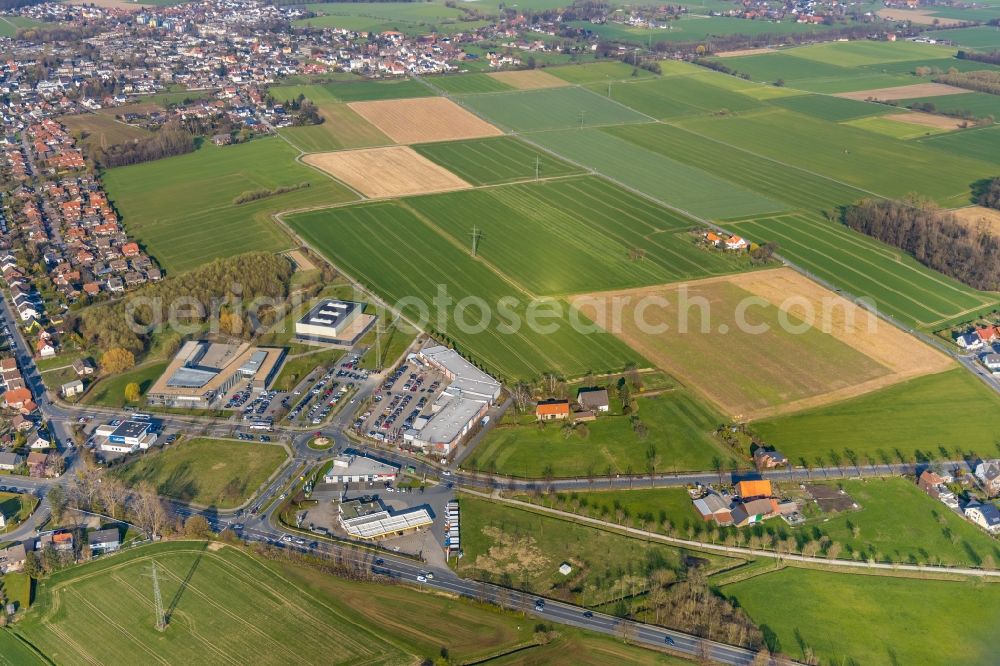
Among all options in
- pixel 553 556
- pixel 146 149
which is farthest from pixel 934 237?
pixel 146 149

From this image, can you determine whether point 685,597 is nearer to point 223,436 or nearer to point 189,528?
point 189,528

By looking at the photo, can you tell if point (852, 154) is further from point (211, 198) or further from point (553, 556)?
point (553, 556)

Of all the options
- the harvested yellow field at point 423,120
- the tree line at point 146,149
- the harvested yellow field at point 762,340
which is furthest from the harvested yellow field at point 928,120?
the tree line at point 146,149

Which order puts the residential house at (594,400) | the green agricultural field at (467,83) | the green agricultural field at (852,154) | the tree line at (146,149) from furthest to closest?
the green agricultural field at (467,83)
the tree line at (146,149)
the green agricultural field at (852,154)
the residential house at (594,400)

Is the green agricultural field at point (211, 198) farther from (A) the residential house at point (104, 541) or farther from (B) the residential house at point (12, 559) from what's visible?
(B) the residential house at point (12, 559)

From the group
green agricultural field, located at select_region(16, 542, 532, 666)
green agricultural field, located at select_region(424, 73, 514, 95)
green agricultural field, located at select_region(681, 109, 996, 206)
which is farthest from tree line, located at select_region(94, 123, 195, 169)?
green agricultural field, located at select_region(16, 542, 532, 666)

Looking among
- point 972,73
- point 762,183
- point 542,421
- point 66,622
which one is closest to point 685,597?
point 542,421
